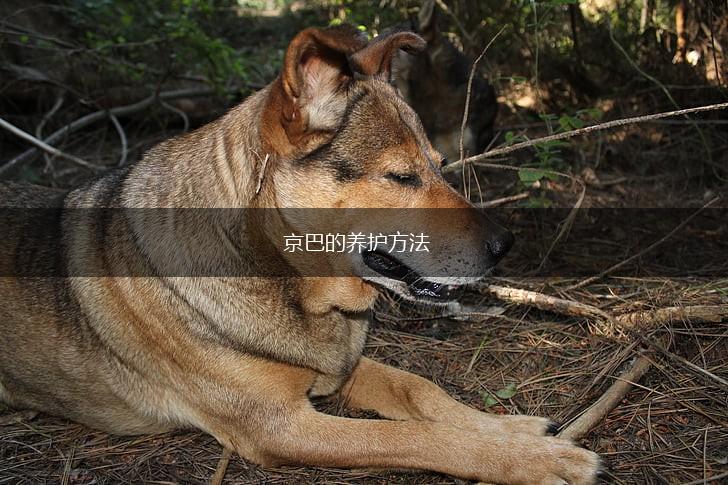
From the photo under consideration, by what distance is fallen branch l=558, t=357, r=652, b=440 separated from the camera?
2.79 m

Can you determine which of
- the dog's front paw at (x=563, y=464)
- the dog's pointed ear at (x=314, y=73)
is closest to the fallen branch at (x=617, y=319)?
the dog's front paw at (x=563, y=464)

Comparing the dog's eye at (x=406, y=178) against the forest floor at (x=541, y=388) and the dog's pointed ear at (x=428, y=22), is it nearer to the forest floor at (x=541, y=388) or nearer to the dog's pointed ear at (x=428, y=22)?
the forest floor at (x=541, y=388)

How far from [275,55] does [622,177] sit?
4.37 meters

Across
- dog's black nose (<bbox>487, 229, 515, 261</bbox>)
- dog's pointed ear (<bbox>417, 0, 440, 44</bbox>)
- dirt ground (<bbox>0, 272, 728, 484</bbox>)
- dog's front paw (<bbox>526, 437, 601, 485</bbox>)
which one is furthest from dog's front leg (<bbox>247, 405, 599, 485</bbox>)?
dog's pointed ear (<bbox>417, 0, 440, 44</bbox>)

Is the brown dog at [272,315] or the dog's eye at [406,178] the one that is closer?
the brown dog at [272,315]

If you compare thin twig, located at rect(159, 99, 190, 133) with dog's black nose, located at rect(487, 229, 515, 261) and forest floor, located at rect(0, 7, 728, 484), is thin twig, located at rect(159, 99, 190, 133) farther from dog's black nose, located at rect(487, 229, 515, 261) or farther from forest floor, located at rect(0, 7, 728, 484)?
dog's black nose, located at rect(487, 229, 515, 261)

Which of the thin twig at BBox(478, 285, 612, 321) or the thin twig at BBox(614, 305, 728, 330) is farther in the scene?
the thin twig at BBox(478, 285, 612, 321)

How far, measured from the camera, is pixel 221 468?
283 cm

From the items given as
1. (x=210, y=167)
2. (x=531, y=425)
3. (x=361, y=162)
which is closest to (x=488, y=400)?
(x=531, y=425)

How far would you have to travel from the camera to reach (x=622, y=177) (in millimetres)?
6004

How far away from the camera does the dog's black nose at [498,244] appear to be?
2.85m

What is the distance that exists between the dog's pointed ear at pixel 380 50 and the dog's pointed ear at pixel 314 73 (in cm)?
8

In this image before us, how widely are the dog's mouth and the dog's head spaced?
0.05ft

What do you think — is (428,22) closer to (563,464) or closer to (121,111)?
(121,111)
